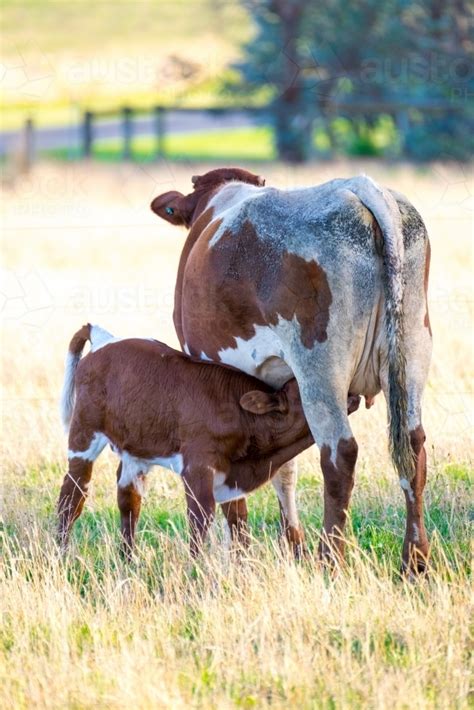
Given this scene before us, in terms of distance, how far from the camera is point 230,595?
500 centimetres

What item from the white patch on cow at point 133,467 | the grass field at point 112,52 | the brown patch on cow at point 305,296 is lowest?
the white patch on cow at point 133,467

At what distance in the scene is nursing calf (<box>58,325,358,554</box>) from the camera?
5.57m

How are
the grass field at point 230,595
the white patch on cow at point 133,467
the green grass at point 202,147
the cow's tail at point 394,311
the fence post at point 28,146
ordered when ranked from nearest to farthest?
1. the grass field at point 230,595
2. the cow's tail at point 394,311
3. the white patch on cow at point 133,467
4. the fence post at point 28,146
5. the green grass at point 202,147

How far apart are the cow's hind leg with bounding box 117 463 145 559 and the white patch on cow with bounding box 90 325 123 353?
70 centimetres

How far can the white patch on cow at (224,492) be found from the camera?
18.5ft

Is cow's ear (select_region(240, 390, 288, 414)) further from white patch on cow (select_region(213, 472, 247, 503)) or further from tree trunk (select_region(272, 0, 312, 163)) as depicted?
tree trunk (select_region(272, 0, 312, 163))

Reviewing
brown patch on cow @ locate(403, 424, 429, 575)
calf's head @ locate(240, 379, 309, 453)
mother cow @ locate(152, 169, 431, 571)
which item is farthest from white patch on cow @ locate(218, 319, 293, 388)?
brown patch on cow @ locate(403, 424, 429, 575)

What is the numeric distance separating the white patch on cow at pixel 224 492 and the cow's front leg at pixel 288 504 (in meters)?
0.42

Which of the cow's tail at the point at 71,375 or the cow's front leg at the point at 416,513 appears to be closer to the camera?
the cow's front leg at the point at 416,513

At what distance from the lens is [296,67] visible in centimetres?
3136

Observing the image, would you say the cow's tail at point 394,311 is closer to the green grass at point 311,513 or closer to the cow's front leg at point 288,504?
the green grass at point 311,513

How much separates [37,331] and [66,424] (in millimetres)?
4679

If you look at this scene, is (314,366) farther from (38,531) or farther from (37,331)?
(37,331)

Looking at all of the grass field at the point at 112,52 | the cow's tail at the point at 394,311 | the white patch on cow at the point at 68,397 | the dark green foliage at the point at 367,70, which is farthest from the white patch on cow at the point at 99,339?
the grass field at the point at 112,52
